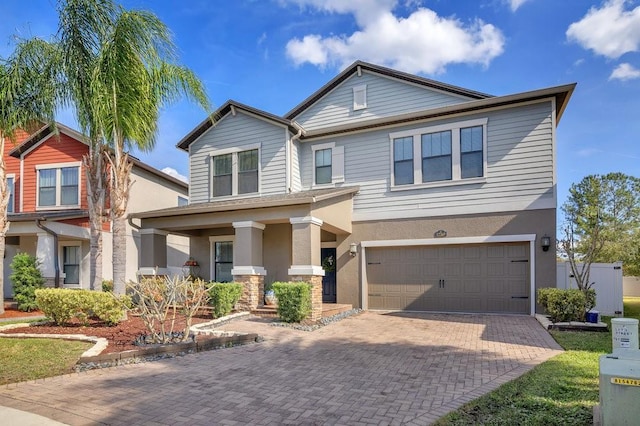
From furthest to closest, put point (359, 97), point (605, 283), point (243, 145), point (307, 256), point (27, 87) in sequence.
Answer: point (359, 97) → point (243, 145) → point (605, 283) → point (27, 87) → point (307, 256)

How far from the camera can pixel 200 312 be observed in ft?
41.6

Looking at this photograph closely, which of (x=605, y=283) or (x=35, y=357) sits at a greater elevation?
(x=605, y=283)

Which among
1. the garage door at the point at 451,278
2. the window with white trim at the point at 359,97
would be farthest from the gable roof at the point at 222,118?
the garage door at the point at 451,278

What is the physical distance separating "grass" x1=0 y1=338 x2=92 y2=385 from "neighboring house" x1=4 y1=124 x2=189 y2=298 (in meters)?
9.07

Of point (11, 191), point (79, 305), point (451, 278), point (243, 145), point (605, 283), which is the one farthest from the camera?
point (11, 191)

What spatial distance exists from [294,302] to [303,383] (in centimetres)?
494

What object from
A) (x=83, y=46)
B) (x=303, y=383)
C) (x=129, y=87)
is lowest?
(x=303, y=383)

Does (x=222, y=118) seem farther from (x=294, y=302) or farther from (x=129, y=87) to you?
(x=294, y=302)

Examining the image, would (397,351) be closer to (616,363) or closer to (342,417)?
(342,417)

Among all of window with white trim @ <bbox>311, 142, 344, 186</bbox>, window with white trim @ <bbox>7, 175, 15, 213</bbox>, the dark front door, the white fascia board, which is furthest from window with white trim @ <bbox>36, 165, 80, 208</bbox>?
the white fascia board

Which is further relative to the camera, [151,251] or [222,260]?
[222,260]

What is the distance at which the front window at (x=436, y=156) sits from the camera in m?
13.5

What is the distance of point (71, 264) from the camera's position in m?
17.4

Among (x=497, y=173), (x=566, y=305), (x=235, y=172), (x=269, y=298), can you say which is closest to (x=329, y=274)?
(x=269, y=298)
